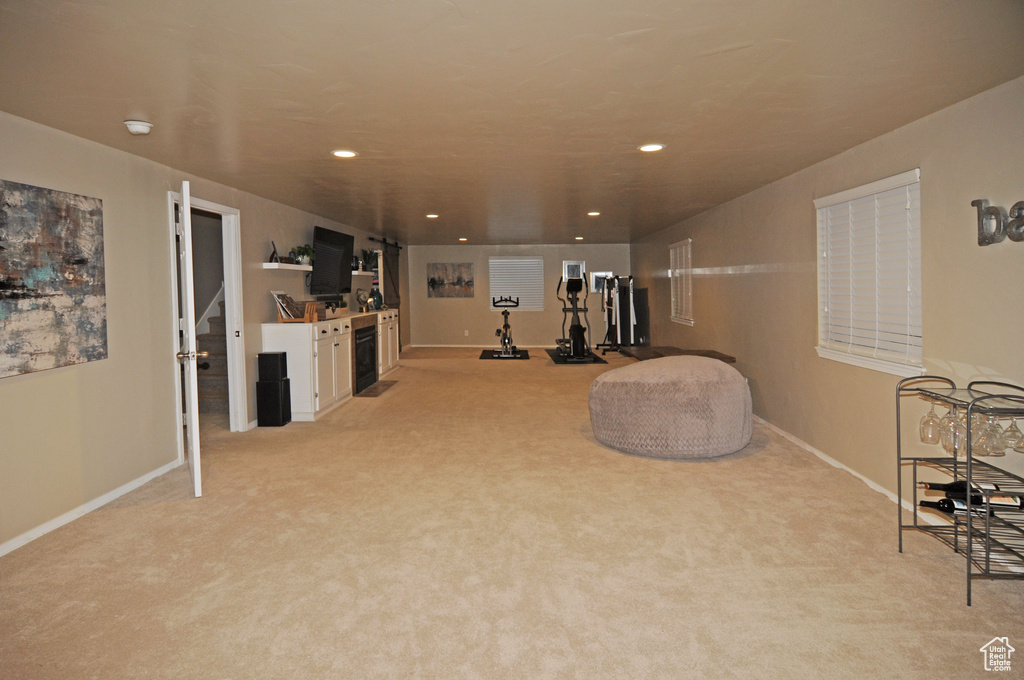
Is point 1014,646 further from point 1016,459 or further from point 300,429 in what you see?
point 300,429

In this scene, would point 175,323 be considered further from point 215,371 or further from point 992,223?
point 992,223

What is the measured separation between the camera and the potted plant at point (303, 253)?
6.81 meters

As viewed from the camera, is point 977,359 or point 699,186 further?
point 699,186

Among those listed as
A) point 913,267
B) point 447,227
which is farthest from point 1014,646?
point 447,227

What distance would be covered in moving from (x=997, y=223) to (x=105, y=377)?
A: 4.88 metres

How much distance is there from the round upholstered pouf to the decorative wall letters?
2.00 meters

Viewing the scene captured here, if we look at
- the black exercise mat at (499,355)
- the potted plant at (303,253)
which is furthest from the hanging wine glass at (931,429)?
the black exercise mat at (499,355)

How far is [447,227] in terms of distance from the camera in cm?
926

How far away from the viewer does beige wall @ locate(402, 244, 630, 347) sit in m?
13.0

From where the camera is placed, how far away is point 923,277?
3428 mm

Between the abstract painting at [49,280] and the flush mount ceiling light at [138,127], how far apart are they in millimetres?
578

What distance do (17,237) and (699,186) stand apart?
4.89 meters

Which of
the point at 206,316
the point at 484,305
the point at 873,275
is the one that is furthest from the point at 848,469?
the point at 484,305

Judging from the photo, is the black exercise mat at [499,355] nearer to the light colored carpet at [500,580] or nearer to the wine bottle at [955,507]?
the light colored carpet at [500,580]
